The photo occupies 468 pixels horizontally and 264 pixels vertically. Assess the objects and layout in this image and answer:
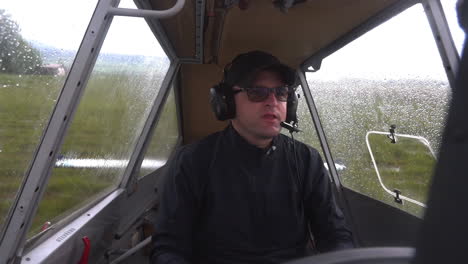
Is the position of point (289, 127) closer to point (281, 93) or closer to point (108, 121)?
point (281, 93)

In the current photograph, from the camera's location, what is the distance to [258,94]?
203 cm

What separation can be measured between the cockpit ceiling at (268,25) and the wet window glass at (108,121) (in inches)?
9.5

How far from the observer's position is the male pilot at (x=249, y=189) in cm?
189

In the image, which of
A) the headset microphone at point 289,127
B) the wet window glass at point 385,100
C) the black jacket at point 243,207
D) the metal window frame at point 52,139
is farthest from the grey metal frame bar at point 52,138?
the wet window glass at point 385,100

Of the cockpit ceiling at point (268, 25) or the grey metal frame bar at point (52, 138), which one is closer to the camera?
the grey metal frame bar at point (52, 138)

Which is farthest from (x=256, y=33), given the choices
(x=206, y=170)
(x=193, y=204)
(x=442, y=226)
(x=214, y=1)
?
(x=442, y=226)

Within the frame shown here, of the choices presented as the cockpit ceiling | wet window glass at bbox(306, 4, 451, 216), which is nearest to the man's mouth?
the cockpit ceiling

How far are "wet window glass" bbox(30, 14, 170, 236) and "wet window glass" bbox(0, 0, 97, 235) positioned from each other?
0.20 m

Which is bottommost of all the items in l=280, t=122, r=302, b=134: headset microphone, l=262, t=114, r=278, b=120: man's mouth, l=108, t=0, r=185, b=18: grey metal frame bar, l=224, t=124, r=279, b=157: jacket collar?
l=224, t=124, r=279, b=157: jacket collar

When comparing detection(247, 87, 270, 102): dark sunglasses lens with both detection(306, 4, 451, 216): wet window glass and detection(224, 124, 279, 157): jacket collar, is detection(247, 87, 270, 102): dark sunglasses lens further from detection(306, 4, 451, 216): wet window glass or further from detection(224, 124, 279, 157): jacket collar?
detection(306, 4, 451, 216): wet window glass

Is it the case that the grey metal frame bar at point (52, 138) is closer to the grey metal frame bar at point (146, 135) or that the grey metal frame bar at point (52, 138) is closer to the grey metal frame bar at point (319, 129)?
the grey metal frame bar at point (146, 135)

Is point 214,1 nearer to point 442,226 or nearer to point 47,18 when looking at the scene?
point 47,18

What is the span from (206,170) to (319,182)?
2.03 ft

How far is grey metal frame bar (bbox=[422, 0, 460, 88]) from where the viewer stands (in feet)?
5.88
